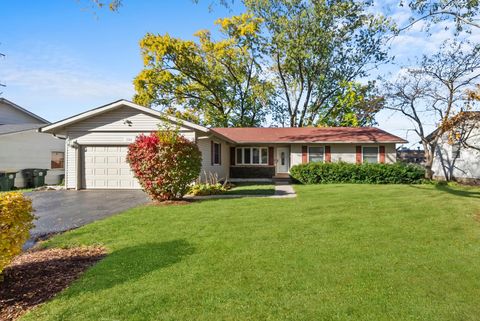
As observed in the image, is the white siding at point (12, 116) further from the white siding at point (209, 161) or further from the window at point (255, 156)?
the window at point (255, 156)

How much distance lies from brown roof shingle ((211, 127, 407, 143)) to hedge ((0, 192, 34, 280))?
15412 millimetres

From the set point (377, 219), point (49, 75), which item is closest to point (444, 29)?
point (377, 219)

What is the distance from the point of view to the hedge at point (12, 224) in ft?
13.8

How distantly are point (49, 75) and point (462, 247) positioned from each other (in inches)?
698

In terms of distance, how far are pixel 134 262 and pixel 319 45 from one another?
2581cm

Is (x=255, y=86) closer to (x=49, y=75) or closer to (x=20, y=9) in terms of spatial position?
(x=49, y=75)

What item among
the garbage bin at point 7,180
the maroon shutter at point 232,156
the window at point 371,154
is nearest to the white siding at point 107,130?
the garbage bin at point 7,180

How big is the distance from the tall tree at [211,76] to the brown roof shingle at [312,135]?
6.55 metres

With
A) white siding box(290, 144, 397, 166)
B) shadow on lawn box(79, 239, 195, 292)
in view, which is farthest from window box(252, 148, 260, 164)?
shadow on lawn box(79, 239, 195, 292)

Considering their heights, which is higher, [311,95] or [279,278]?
[311,95]

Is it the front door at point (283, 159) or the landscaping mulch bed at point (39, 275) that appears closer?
the landscaping mulch bed at point (39, 275)

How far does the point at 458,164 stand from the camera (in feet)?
69.1

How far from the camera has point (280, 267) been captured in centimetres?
504

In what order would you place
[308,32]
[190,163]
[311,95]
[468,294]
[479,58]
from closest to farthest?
1. [468,294]
2. [190,163]
3. [479,58]
4. [308,32]
5. [311,95]
